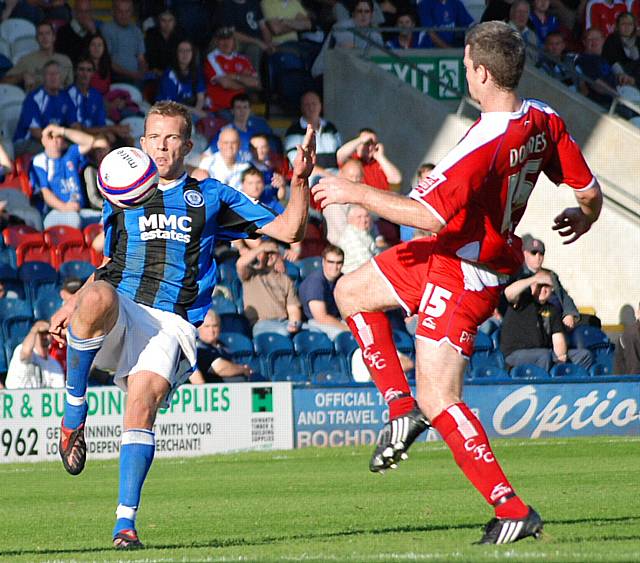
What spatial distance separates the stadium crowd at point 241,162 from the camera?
1523 cm

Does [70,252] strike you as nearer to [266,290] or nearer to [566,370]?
[266,290]

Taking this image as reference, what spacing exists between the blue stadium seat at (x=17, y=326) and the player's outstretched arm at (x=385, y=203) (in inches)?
358

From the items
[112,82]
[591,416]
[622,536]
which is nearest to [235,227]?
[622,536]

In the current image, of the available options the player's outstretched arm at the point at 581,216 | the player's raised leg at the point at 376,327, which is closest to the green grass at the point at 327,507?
the player's raised leg at the point at 376,327

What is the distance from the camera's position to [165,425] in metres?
13.8

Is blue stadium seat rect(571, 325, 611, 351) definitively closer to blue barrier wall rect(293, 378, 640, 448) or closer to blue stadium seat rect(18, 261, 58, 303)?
blue barrier wall rect(293, 378, 640, 448)

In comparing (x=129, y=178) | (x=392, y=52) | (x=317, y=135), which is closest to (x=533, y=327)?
(x=317, y=135)

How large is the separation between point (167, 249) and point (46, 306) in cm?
811

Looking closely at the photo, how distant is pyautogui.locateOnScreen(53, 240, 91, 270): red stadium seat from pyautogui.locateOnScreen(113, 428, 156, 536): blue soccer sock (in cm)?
936

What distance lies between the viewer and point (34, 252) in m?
15.7

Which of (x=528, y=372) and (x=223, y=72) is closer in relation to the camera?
(x=528, y=372)

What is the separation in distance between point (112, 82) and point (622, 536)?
1360 centimetres

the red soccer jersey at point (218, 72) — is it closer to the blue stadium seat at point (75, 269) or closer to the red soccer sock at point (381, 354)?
the blue stadium seat at point (75, 269)

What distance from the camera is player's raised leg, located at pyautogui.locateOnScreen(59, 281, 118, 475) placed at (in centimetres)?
650
